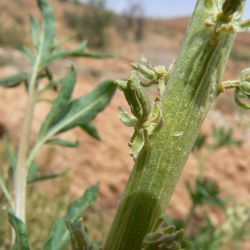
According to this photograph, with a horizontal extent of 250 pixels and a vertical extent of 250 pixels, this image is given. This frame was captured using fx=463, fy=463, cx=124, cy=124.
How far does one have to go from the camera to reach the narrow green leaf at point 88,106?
1649 millimetres

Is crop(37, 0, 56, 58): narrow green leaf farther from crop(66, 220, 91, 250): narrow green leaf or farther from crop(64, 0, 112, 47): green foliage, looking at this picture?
crop(64, 0, 112, 47): green foliage

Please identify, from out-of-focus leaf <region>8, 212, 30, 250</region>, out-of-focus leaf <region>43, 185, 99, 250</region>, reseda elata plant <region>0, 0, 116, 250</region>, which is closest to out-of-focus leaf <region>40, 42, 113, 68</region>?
reseda elata plant <region>0, 0, 116, 250</region>

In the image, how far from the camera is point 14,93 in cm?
844

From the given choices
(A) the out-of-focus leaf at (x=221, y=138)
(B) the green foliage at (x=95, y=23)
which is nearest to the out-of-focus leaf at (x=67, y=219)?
(A) the out-of-focus leaf at (x=221, y=138)

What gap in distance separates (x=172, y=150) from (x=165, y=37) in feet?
129

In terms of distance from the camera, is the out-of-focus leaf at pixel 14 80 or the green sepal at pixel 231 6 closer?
the green sepal at pixel 231 6

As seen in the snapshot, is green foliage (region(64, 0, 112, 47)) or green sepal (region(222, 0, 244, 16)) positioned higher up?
green foliage (region(64, 0, 112, 47))

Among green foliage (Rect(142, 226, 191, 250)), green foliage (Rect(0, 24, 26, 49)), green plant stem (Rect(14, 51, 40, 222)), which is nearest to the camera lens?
green foliage (Rect(142, 226, 191, 250))

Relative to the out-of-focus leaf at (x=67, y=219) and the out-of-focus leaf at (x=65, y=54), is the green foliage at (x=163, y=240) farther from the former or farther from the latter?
the out-of-focus leaf at (x=65, y=54)

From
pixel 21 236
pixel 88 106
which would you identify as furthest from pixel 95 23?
Result: pixel 21 236

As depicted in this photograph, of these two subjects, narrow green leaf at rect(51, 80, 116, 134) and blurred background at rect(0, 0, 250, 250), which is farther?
blurred background at rect(0, 0, 250, 250)

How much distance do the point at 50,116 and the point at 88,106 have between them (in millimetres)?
151

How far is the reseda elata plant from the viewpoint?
1.36 metres

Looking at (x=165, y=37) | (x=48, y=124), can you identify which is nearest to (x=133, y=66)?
(x=48, y=124)
